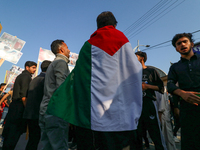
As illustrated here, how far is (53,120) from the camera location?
5.67 feet

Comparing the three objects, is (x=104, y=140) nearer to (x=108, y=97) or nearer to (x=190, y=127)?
(x=108, y=97)

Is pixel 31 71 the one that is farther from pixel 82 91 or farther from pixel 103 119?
pixel 103 119

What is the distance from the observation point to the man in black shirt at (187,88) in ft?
4.99

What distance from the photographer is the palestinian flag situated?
109 centimetres

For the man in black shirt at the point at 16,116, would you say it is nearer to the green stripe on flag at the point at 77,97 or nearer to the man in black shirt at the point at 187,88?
the green stripe on flag at the point at 77,97

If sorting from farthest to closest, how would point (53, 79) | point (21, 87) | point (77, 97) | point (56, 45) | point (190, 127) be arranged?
point (21, 87) < point (56, 45) < point (53, 79) < point (190, 127) < point (77, 97)

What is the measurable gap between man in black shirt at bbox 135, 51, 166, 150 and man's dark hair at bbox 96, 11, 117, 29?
4.28 ft

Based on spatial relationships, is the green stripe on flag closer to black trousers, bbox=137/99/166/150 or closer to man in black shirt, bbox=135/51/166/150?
man in black shirt, bbox=135/51/166/150

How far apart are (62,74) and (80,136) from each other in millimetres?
977

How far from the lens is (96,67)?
121 centimetres

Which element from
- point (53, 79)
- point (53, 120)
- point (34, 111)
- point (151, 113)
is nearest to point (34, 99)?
point (34, 111)

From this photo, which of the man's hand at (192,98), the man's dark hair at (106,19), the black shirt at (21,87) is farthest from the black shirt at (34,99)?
the man's hand at (192,98)

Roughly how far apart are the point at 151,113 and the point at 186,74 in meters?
1.01

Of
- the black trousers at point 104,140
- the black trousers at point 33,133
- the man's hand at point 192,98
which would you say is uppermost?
the man's hand at point 192,98
